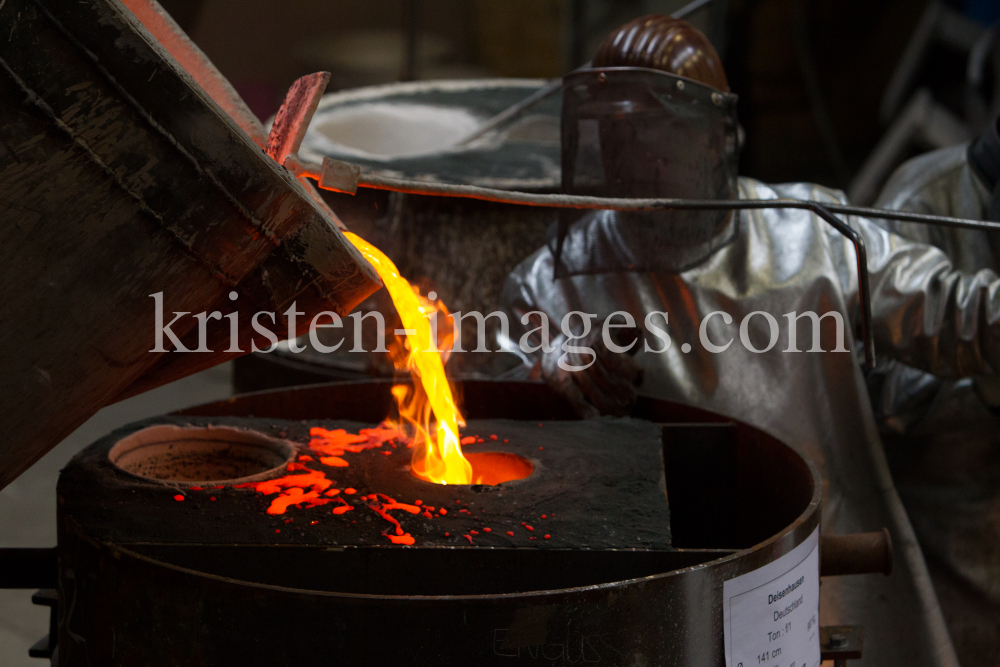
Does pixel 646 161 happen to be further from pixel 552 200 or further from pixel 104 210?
pixel 104 210

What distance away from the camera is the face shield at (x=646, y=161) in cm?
192

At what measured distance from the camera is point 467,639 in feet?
3.18

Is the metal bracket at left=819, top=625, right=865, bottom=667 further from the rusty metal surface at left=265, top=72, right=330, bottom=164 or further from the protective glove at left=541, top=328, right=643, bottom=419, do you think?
the rusty metal surface at left=265, top=72, right=330, bottom=164

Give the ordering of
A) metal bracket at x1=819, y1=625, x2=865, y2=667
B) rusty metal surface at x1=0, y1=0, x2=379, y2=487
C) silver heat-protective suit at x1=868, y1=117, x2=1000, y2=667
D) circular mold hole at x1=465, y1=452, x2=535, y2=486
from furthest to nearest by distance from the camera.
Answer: silver heat-protective suit at x1=868, y1=117, x2=1000, y2=667 → circular mold hole at x1=465, y1=452, x2=535, y2=486 → metal bracket at x1=819, y1=625, x2=865, y2=667 → rusty metal surface at x1=0, y1=0, x2=379, y2=487

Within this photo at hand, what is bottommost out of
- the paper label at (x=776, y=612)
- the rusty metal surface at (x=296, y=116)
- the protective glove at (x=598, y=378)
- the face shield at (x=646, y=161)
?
the paper label at (x=776, y=612)

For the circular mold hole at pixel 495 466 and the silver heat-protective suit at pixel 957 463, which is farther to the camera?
the silver heat-protective suit at pixel 957 463

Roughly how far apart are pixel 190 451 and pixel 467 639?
0.67 meters

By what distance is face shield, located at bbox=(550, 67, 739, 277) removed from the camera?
75.4 inches

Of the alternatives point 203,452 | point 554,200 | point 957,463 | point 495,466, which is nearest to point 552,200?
point 554,200

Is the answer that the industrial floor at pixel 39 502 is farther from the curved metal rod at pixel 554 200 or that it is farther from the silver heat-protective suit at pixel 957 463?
the silver heat-protective suit at pixel 957 463

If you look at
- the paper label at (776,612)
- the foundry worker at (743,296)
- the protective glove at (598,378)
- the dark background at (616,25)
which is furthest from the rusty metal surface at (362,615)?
the dark background at (616,25)

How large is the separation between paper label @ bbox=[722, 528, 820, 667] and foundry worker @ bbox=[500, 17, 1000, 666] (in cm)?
67

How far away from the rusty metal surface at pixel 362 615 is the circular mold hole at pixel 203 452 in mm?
293

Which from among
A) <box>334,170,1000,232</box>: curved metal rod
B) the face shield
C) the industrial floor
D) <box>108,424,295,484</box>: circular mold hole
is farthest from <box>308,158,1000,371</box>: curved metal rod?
the industrial floor
